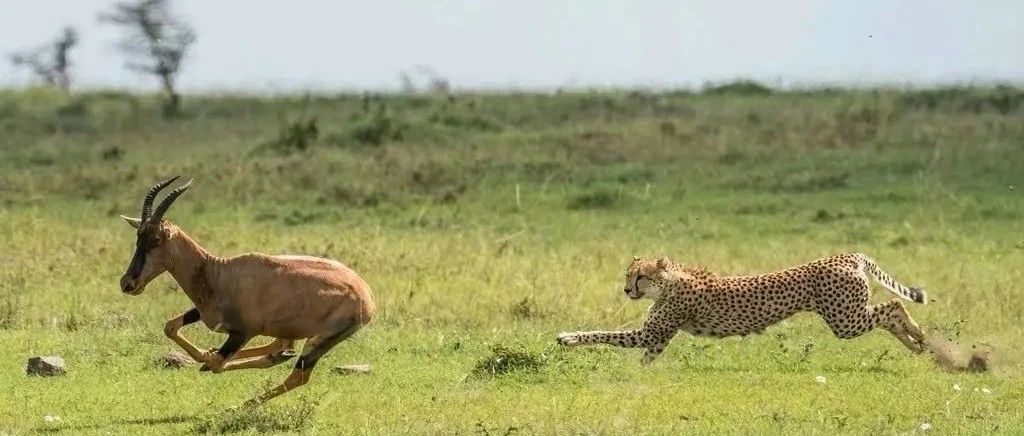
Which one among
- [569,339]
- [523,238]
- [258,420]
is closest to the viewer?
[258,420]

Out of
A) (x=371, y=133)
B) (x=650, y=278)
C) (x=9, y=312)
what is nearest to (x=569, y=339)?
(x=650, y=278)

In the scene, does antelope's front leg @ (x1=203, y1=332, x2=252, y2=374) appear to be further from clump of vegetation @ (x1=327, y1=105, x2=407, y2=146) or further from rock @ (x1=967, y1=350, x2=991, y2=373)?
clump of vegetation @ (x1=327, y1=105, x2=407, y2=146)

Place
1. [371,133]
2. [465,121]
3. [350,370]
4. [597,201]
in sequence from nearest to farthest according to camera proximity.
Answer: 1. [350,370]
2. [597,201]
3. [371,133]
4. [465,121]

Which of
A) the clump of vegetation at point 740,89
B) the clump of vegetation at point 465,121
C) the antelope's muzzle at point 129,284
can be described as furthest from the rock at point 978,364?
the clump of vegetation at point 740,89

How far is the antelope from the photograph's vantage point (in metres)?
9.16

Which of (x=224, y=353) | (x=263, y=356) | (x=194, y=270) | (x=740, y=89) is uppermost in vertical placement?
(x=194, y=270)

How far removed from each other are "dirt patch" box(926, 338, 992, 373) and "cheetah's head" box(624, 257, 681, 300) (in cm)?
173

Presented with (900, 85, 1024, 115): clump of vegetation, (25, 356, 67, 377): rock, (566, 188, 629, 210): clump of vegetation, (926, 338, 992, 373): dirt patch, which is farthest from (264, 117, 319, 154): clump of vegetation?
(926, 338, 992, 373): dirt patch

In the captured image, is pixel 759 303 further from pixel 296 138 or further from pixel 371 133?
pixel 371 133

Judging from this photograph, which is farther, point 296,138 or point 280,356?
point 296,138

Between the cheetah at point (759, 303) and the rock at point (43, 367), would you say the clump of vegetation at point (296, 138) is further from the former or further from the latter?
the rock at point (43, 367)

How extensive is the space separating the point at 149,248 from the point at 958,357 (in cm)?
505

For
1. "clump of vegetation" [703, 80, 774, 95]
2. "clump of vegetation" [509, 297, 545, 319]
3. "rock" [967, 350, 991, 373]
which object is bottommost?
"clump of vegetation" [703, 80, 774, 95]

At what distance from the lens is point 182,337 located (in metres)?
9.23
